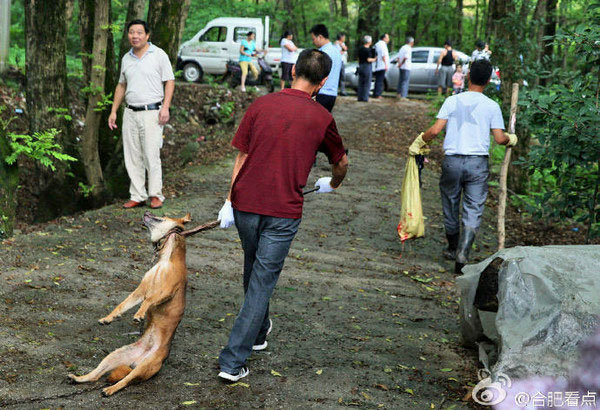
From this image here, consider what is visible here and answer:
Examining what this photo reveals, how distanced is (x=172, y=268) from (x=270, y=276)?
2.06 ft

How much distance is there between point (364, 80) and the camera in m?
19.5

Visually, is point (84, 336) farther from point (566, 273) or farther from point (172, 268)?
point (566, 273)

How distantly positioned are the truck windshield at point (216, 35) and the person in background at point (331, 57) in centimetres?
1223

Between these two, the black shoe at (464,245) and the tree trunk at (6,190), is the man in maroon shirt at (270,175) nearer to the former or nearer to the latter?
the black shoe at (464,245)

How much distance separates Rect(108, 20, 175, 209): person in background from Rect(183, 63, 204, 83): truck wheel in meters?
12.8

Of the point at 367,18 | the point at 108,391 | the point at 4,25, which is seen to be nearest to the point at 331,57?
the point at 4,25

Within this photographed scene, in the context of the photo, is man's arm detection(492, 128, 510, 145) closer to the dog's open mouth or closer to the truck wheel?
the dog's open mouth

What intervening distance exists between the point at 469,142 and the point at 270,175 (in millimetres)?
3596

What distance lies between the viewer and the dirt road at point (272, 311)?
407cm

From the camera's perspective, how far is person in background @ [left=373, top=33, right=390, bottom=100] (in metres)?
20.0

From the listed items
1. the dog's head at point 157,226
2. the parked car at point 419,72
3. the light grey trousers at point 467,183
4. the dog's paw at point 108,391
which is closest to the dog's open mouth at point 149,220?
the dog's head at point 157,226

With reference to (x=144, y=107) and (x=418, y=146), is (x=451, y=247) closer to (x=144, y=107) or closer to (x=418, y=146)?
(x=418, y=146)

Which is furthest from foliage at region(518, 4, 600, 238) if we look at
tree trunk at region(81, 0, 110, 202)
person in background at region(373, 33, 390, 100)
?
person in background at region(373, 33, 390, 100)

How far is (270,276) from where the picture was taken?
4.20 meters
